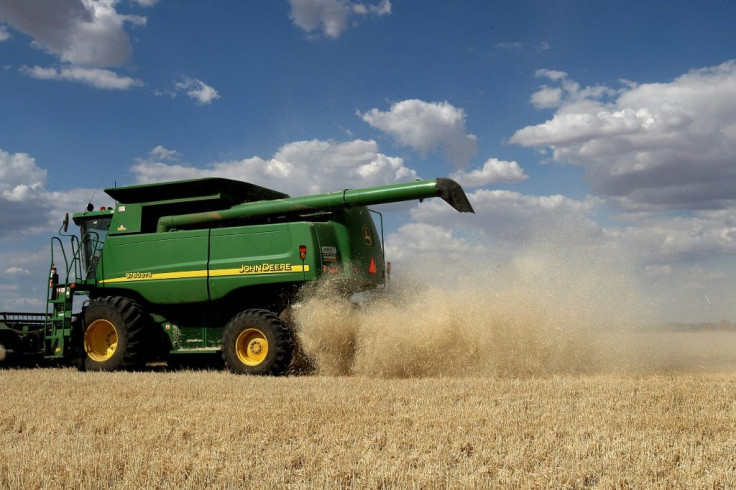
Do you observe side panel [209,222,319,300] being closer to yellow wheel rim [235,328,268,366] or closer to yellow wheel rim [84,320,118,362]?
yellow wheel rim [235,328,268,366]

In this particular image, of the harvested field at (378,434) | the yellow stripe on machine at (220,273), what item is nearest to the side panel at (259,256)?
the yellow stripe on machine at (220,273)

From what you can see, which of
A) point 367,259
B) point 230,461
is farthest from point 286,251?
point 230,461

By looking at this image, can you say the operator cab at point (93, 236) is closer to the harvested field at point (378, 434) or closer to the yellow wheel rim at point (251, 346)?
the yellow wheel rim at point (251, 346)

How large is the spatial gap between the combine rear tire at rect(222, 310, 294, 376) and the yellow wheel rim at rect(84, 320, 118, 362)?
94.5 inches

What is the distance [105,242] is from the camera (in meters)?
11.2

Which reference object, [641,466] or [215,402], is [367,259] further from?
[641,466]

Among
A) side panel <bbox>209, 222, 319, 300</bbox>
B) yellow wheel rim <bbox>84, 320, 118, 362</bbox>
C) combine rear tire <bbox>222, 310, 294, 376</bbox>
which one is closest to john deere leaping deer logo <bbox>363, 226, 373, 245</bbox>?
side panel <bbox>209, 222, 319, 300</bbox>

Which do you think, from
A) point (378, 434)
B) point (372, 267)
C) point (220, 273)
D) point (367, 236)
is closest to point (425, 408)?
point (378, 434)

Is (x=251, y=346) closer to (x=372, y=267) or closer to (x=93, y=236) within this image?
(x=372, y=267)

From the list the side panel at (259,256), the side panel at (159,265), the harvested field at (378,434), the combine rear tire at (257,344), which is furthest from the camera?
the side panel at (159,265)

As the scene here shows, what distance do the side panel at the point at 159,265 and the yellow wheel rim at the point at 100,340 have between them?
652 millimetres

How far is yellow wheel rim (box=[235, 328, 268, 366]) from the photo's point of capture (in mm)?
9672

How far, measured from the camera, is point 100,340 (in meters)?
11.0

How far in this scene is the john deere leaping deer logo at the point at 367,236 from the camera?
1054 cm
